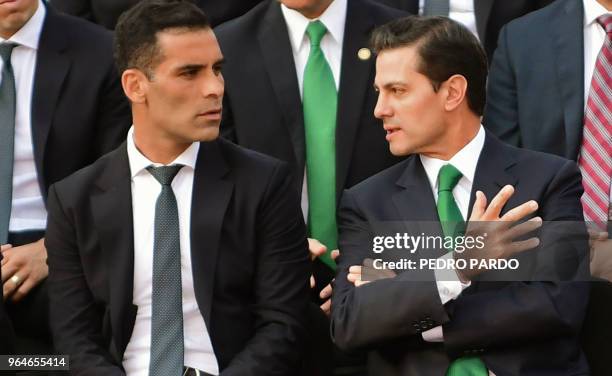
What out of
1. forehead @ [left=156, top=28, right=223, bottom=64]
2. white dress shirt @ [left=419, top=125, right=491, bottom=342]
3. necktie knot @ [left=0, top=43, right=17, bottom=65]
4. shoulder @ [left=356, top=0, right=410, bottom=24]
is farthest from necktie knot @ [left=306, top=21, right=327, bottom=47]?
necktie knot @ [left=0, top=43, right=17, bottom=65]

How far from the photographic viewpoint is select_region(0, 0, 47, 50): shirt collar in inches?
207

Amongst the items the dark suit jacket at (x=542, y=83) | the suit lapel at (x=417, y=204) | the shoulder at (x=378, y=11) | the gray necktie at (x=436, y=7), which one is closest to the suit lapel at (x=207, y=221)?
the suit lapel at (x=417, y=204)

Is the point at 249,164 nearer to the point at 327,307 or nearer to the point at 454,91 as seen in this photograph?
the point at 327,307

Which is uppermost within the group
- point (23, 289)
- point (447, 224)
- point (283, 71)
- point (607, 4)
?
point (607, 4)

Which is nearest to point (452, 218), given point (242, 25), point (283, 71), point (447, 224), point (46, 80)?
point (447, 224)

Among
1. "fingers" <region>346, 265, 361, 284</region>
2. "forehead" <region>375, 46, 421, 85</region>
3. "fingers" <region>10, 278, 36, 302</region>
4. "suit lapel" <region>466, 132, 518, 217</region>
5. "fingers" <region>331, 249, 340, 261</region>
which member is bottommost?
"fingers" <region>10, 278, 36, 302</region>

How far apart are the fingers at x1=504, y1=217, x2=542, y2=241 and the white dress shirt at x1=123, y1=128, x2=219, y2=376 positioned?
104 cm

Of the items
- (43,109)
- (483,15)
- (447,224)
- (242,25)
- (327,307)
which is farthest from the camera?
(483,15)

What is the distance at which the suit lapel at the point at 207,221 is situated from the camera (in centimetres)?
436

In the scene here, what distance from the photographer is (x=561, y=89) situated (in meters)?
5.13

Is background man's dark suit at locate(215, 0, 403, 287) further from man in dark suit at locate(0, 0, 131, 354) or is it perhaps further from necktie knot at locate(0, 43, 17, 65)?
→ necktie knot at locate(0, 43, 17, 65)

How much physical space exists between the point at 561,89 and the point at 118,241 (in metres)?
1.81

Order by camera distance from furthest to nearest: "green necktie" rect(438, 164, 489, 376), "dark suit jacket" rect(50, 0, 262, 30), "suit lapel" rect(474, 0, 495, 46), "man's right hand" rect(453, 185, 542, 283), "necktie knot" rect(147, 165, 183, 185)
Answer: "dark suit jacket" rect(50, 0, 262, 30)
"suit lapel" rect(474, 0, 495, 46)
"necktie knot" rect(147, 165, 183, 185)
"green necktie" rect(438, 164, 489, 376)
"man's right hand" rect(453, 185, 542, 283)

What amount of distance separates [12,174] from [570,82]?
2136 millimetres
